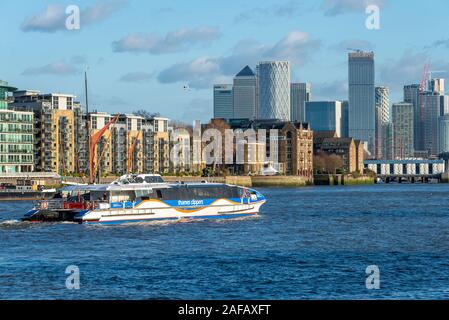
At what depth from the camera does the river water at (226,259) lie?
41.9 m

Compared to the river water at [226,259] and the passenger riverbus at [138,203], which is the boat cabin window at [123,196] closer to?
the passenger riverbus at [138,203]

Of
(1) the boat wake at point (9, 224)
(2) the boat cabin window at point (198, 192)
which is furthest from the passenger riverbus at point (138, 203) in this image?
(1) the boat wake at point (9, 224)

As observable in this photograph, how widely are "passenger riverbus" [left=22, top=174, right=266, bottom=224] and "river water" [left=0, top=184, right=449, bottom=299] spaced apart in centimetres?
364

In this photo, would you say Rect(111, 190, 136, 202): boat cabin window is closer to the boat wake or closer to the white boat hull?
the white boat hull

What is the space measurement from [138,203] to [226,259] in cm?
3684

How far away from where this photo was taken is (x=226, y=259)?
180ft

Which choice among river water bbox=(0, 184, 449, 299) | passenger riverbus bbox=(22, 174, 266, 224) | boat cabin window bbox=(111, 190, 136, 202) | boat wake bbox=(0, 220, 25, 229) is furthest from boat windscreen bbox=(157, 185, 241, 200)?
boat wake bbox=(0, 220, 25, 229)

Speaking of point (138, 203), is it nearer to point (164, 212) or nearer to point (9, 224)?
point (164, 212)

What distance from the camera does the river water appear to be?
41.9 meters

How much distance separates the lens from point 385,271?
4884cm

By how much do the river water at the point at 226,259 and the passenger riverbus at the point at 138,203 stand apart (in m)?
3.64

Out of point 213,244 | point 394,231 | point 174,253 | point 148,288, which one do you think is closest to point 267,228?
point 394,231
